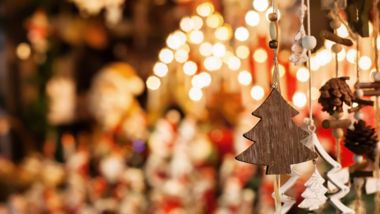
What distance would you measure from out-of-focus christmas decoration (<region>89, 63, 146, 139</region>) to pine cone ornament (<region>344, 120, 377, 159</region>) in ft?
5.65

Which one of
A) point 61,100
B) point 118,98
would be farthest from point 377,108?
point 61,100

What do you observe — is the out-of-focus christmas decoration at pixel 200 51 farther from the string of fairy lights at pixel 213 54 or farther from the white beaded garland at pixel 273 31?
the white beaded garland at pixel 273 31

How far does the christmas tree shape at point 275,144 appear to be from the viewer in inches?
24.0

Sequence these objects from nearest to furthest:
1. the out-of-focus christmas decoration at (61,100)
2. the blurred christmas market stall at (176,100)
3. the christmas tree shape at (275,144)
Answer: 1. the christmas tree shape at (275,144)
2. the blurred christmas market stall at (176,100)
3. the out-of-focus christmas decoration at (61,100)

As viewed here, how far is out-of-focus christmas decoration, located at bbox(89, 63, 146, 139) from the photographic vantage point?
2.46 m

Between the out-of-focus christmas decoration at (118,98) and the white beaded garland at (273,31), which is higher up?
the white beaded garland at (273,31)

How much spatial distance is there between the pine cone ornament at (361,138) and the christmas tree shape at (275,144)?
106 millimetres

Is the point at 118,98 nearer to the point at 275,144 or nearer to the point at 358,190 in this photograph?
the point at 358,190

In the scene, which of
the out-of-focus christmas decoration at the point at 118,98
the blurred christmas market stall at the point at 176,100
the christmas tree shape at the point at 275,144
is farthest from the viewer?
the out-of-focus christmas decoration at the point at 118,98

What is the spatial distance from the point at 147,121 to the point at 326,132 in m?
1.11

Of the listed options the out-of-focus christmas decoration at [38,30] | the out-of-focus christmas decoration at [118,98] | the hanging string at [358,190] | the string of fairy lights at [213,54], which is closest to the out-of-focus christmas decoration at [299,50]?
the hanging string at [358,190]

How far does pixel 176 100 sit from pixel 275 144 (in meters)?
1.66

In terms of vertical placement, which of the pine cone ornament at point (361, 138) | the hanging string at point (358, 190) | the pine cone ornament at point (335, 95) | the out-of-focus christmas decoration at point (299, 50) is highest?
the out-of-focus christmas decoration at point (299, 50)

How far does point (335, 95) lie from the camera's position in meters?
0.67
